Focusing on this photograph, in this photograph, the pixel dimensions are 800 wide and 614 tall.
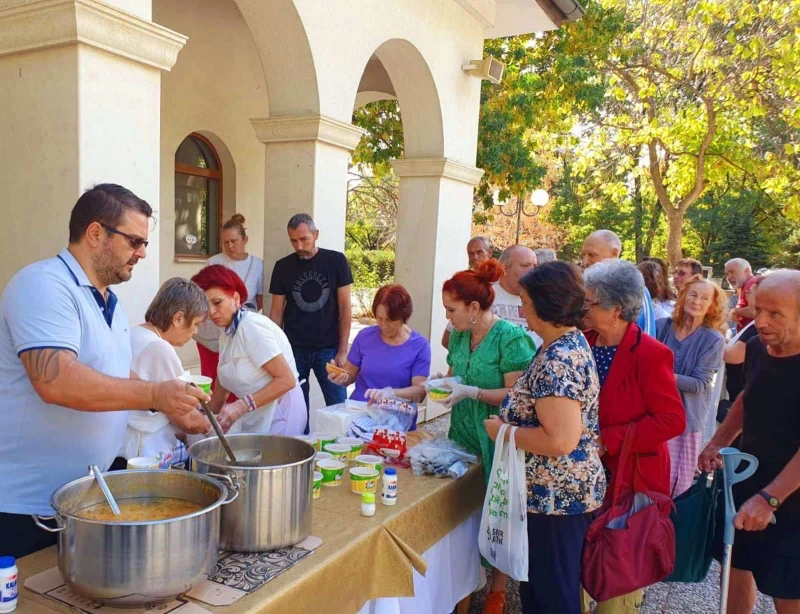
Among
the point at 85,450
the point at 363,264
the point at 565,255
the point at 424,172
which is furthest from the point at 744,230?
the point at 85,450

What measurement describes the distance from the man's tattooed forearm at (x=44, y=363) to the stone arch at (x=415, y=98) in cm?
492

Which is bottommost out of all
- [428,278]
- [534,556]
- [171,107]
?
[534,556]

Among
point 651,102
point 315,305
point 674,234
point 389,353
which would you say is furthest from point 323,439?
point 674,234

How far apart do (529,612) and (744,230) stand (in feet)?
112

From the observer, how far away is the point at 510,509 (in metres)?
2.33

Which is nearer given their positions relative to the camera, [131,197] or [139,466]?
[131,197]

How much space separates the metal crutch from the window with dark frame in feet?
19.8

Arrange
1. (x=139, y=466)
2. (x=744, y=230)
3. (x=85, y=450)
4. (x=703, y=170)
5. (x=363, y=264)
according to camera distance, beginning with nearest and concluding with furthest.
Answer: (x=85, y=450), (x=139, y=466), (x=703, y=170), (x=363, y=264), (x=744, y=230)

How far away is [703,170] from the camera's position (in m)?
15.1

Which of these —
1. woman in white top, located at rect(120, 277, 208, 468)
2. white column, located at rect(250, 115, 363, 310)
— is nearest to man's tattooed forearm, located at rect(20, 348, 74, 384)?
woman in white top, located at rect(120, 277, 208, 468)

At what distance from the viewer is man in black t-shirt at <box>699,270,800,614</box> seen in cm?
236

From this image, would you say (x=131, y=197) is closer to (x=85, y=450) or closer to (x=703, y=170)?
(x=85, y=450)

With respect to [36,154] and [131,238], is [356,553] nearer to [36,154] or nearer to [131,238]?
[131,238]

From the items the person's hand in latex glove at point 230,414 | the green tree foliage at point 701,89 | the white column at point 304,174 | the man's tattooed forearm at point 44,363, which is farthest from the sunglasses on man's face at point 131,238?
the green tree foliage at point 701,89
